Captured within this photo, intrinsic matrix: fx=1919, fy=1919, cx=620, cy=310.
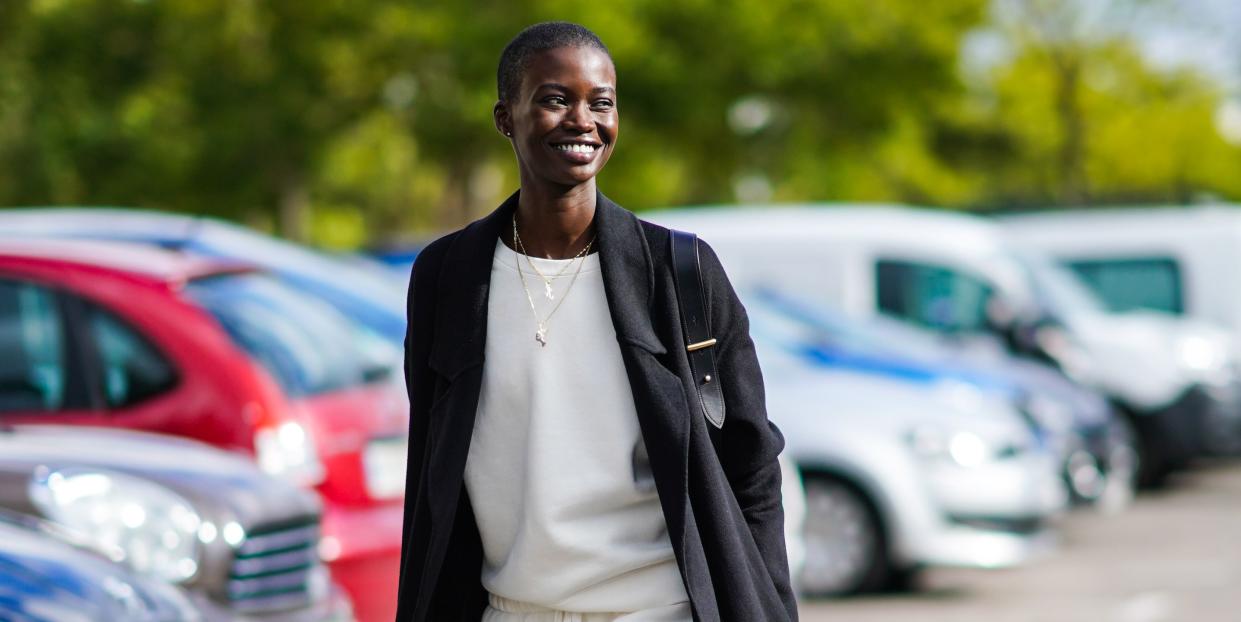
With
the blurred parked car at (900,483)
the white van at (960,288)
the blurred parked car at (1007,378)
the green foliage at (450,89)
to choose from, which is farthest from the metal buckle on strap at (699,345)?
the green foliage at (450,89)

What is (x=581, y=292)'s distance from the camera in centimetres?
282

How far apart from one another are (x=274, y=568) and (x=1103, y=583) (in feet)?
19.6

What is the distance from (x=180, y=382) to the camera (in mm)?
6129

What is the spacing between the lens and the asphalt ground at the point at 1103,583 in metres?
9.07

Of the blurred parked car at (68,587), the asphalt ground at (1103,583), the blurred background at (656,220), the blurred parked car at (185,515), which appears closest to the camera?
the blurred parked car at (68,587)

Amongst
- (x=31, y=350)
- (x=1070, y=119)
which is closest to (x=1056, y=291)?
(x=31, y=350)

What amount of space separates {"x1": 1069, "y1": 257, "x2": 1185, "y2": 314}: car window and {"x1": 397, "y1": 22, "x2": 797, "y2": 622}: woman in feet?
48.3

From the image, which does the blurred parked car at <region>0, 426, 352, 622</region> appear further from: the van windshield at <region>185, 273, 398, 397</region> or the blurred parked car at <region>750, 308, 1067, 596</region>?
the blurred parked car at <region>750, 308, 1067, 596</region>

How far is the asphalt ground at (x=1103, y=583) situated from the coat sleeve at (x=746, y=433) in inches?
241

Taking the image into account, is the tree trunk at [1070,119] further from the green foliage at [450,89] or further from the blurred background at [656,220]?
the green foliage at [450,89]

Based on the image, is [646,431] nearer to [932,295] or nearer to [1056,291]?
[932,295]

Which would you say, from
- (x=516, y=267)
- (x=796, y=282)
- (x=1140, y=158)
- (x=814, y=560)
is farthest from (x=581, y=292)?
(x=1140, y=158)

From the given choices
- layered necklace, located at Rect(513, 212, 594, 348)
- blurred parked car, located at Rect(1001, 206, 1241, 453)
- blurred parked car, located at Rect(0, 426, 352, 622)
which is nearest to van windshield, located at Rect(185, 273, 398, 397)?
blurred parked car, located at Rect(0, 426, 352, 622)

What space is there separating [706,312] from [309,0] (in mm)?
24417
